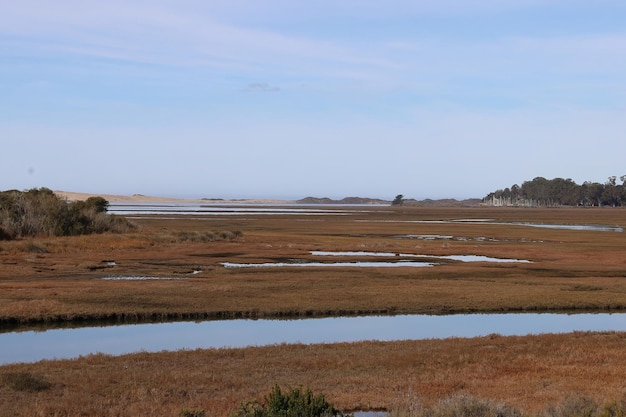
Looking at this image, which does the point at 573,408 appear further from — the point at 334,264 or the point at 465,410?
the point at 334,264

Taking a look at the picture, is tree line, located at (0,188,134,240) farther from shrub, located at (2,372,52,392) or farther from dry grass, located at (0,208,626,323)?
shrub, located at (2,372,52,392)

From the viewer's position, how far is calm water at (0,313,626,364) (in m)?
23.2

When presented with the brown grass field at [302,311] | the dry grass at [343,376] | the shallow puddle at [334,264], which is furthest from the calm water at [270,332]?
the shallow puddle at [334,264]

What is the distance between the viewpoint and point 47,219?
68.2 meters

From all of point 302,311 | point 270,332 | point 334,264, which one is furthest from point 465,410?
point 334,264

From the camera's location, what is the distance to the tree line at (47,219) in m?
65.7

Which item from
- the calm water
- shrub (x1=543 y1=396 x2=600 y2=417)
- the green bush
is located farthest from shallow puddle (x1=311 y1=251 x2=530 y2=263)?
the green bush

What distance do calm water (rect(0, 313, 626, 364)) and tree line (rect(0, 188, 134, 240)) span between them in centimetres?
Answer: 4230

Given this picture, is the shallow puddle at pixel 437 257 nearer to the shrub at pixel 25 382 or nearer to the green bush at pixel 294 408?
the shrub at pixel 25 382

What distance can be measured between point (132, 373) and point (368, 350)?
7.11 metres

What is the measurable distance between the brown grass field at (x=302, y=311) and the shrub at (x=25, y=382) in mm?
147

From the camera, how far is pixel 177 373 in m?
18.0

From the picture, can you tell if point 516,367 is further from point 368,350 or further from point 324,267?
point 324,267

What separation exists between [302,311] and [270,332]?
3894 mm
